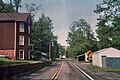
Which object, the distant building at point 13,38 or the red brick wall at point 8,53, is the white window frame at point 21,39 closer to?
the distant building at point 13,38

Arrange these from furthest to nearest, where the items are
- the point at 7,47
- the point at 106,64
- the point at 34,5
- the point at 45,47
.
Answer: the point at 45,47, the point at 34,5, the point at 7,47, the point at 106,64

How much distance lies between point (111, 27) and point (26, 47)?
2472cm

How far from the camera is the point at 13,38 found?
2562 inches

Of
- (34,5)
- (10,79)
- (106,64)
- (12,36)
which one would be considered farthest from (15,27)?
(10,79)

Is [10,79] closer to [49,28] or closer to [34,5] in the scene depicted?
[34,5]

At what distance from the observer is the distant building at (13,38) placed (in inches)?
2552

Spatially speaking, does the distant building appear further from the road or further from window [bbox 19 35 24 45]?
the road

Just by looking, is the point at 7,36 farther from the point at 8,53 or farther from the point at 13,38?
the point at 8,53

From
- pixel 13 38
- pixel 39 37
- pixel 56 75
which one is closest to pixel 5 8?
pixel 39 37

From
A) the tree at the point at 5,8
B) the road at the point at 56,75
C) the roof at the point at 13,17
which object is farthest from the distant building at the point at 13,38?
the road at the point at 56,75

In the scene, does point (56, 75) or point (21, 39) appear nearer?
point (56, 75)

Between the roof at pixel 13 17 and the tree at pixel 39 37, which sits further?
the tree at pixel 39 37

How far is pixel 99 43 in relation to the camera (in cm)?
12275

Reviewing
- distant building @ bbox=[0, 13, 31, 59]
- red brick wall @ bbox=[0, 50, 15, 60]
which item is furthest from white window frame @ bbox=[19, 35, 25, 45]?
red brick wall @ bbox=[0, 50, 15, 60]
